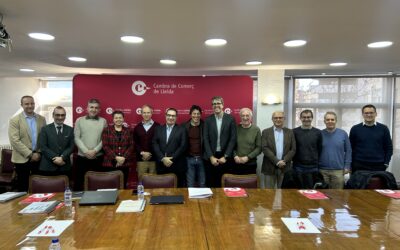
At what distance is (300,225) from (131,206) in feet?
3.89

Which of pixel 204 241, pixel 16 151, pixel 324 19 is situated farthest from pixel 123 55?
pixel 204 241

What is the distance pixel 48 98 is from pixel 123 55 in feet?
12.8

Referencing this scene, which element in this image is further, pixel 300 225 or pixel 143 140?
pixel 143 140

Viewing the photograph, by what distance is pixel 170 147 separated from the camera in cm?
388

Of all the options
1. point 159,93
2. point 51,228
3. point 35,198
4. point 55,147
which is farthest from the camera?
point 159,93

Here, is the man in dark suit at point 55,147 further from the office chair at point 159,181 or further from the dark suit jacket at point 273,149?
the dark suit jacket at point 273,149

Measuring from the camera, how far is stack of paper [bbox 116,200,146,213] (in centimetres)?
207

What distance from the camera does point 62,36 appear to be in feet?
9.23

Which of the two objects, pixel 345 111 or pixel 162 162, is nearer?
pixel 162 162

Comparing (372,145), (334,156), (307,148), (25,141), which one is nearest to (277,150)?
(307,148)

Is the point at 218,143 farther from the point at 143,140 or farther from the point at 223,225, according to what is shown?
the point at 223,225

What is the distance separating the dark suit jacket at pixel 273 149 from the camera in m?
3.77

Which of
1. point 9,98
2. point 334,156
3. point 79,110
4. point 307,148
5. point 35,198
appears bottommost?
point 35,198

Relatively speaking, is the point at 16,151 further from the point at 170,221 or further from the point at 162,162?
the point at 170,221
